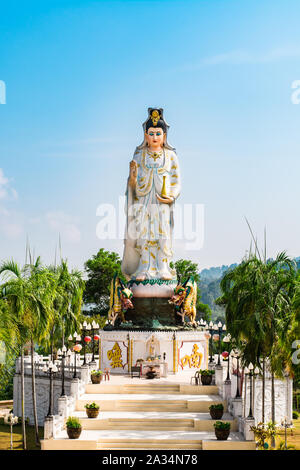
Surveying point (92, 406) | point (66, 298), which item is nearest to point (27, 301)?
point (92, 406)

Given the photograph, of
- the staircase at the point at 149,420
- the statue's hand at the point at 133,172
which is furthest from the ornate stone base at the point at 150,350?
the statue's hand at the point at 133,172

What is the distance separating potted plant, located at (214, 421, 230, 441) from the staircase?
0.23 meters

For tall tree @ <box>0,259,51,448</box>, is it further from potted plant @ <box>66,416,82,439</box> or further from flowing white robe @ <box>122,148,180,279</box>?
flowing white robe @ <box>122,148,180,279</box>

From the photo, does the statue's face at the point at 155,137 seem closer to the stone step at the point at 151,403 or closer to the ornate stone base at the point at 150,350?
the ornate stone base at the point at 150,350

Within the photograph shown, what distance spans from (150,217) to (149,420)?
15854 mm

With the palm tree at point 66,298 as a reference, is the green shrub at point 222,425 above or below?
below

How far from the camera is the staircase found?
A: 75.5 ft

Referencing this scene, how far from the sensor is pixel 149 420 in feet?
83.1

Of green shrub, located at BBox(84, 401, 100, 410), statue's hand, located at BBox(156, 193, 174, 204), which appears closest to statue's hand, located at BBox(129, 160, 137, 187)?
statue's hand, located at BBox(156, 193, 174, 204)

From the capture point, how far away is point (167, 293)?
36969 millimetres

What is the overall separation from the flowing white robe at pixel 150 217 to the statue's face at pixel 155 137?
22.7 inches

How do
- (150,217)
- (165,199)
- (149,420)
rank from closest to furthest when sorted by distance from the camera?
(149,420), (165,199), (150,217)

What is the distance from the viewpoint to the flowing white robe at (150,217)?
38.1 metres

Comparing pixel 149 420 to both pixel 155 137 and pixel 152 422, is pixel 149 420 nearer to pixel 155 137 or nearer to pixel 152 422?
pixel 152 422
